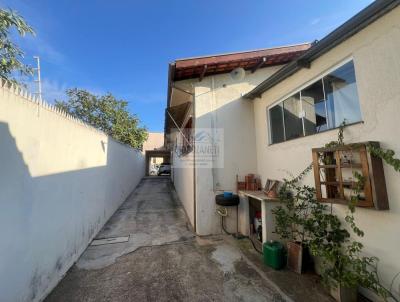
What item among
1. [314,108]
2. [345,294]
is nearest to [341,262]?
[345,294]

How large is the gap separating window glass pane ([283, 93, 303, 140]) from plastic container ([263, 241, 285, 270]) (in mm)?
2395

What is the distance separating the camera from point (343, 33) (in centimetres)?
301

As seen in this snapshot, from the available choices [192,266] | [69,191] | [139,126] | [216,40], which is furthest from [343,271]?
[139,126]

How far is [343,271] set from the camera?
2635 mm

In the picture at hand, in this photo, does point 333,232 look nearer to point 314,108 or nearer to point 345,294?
point 345,294

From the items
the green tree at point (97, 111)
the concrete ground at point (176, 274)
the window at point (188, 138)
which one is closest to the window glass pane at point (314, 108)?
the concrete ground at point (176, 274)

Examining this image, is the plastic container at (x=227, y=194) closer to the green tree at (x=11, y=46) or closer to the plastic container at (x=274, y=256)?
the plastic container at (x=274, y=256)

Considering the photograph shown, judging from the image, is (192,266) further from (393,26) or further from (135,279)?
(393,26)

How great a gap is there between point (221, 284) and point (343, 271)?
184cm

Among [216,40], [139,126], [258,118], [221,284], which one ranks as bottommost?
[221,284]

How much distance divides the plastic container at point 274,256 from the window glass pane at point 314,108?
7.84 ft

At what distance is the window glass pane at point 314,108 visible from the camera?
3629 millimetres

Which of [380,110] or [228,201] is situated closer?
[380,110]

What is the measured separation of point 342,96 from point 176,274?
14.1ft
